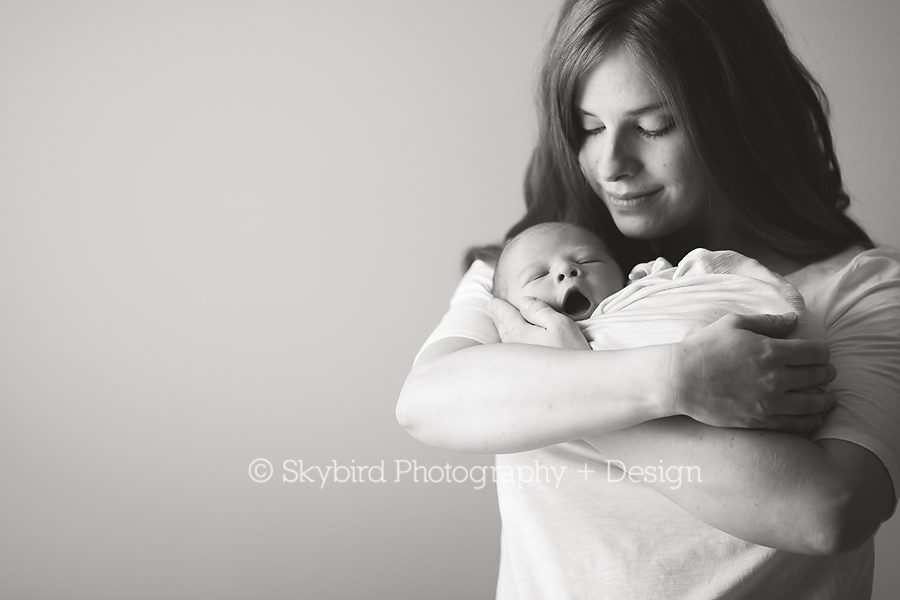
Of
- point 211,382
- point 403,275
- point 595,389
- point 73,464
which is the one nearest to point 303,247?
point 403,275

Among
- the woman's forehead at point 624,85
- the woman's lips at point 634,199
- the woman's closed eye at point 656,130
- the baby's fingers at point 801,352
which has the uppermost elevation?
the woman's forehead at point 624,85

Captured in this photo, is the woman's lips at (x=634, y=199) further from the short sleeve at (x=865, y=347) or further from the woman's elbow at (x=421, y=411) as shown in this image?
the woman's elbow at (x=421, y=411)

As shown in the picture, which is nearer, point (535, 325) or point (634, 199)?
point (535, 325)

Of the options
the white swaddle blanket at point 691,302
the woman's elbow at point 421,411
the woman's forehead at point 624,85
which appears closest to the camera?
the white swaddle blanket at point 691,302

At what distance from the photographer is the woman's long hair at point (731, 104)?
117 cm

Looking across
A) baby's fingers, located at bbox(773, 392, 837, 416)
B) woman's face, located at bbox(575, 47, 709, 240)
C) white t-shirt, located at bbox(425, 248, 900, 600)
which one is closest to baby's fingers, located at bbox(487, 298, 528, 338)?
white t-shirt, located at bbox(425, 248, 900, 600)

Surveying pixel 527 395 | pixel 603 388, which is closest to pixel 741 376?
pixel 603 388

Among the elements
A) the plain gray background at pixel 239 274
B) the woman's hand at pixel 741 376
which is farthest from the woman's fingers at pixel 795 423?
the plain gray background at pixel 239 274

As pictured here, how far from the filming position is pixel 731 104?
47.6 inches

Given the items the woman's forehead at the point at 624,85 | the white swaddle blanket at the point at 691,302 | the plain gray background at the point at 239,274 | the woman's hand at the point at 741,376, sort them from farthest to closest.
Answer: the plain gray background at the point at 239,274 < the woman's forehead at the point at 624,85 < the white swaddle blanket at the point at 691,302 < the woman's hand at the point at 741,376

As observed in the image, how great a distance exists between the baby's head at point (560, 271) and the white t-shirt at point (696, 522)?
288 millimetres

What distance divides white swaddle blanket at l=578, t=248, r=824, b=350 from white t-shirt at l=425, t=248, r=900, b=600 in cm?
8

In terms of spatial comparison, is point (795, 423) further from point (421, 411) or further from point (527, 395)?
point (421, 411)

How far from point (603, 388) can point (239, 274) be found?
66.2 inches
